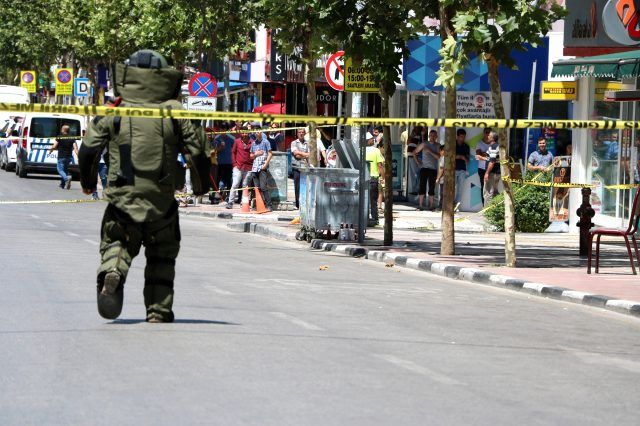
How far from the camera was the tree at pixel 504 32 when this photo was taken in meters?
18.5

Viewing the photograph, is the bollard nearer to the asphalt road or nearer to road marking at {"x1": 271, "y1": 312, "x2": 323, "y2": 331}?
the asphalt road

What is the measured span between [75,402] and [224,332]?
3.10 metres

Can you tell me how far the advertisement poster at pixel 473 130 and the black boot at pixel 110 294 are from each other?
2204 centimetres

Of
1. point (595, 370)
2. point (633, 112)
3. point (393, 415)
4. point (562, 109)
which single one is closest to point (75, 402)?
point (393, 415)

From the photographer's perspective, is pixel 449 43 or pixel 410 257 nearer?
pixel 449 43

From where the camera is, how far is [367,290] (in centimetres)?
1573

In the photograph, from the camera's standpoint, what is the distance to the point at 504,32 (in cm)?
1873

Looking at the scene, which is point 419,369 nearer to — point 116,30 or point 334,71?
point 334,71

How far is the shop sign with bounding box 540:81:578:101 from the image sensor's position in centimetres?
2720

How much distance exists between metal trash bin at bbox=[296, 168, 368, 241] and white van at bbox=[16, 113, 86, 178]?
77.3ft

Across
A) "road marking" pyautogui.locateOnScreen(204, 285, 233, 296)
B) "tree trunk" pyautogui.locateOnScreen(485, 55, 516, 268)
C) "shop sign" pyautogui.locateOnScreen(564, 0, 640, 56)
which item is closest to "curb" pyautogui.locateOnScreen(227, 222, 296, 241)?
"shop sign" pyautogui.locateOnScreen(564, 0, 640, 56)

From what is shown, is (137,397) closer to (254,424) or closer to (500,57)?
(254,424)

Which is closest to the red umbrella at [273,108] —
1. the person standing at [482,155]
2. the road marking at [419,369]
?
the person standing at [482,155]

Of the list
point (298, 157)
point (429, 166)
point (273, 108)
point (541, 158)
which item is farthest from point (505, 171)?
point (273, 108)
